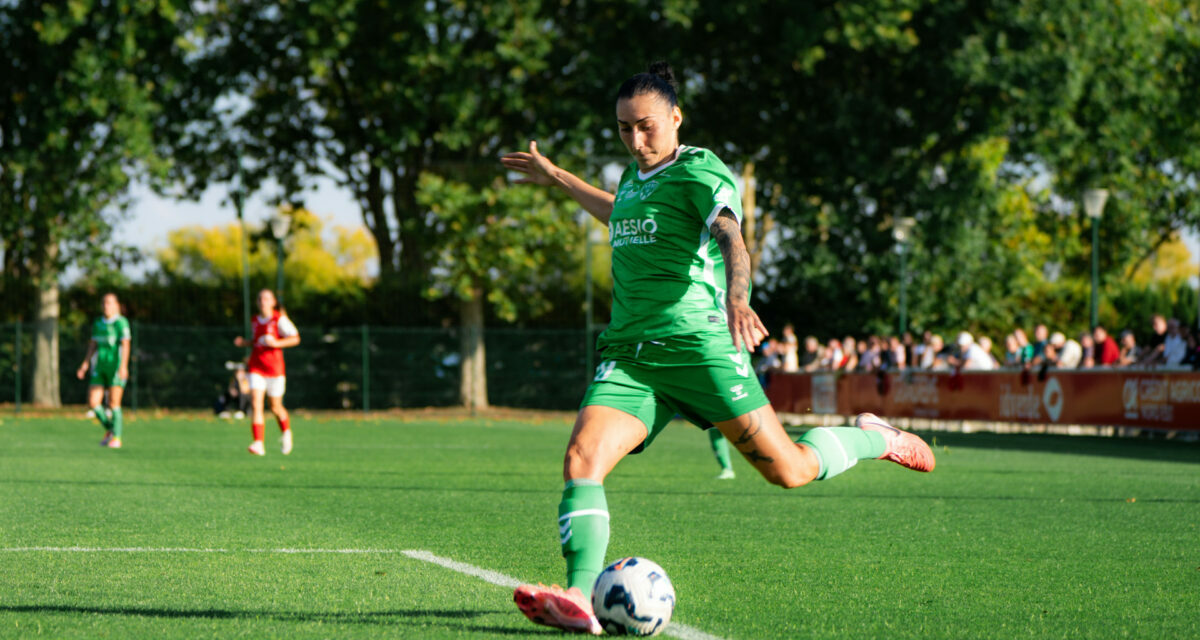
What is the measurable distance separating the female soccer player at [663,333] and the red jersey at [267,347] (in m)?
12.1

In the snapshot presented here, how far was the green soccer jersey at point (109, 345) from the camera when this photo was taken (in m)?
19.0

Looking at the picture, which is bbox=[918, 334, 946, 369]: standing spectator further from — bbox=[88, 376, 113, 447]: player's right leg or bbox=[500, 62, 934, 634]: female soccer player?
bbox=[500, 62, 934, 634]: female soccer player

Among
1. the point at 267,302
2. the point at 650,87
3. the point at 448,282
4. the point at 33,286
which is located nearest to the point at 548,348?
the point at 448,282

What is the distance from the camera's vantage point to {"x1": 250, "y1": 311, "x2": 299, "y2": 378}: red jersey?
672 inches

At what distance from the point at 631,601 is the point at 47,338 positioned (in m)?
31.6

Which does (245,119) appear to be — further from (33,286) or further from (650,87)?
(650,87)

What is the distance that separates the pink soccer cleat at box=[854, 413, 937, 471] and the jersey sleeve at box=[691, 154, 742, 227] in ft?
4.53

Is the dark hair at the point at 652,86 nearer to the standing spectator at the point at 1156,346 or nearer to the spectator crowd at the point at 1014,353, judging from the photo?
the spectator crowd at the point at 1014,353

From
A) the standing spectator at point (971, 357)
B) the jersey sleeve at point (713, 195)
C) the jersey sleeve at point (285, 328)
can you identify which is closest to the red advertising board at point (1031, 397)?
the standing spectator at point (971, 357)

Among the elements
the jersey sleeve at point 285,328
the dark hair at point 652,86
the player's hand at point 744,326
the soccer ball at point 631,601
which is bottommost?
the soccer ball at point 631,601

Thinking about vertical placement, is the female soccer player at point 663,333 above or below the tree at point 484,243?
below

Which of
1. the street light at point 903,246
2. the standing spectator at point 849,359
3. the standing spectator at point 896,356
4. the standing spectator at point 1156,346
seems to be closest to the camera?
the standing spectator at point 1156,346

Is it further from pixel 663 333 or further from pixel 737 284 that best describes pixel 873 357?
pixel 737 284

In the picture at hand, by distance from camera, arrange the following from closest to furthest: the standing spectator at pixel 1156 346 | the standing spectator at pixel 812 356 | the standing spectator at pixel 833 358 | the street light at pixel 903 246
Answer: the standing spectator at pixel 1156 346
the standing spectator at pixel 833 358
the street light at pixel 903 246
the standing spectator at pixel 812 356
